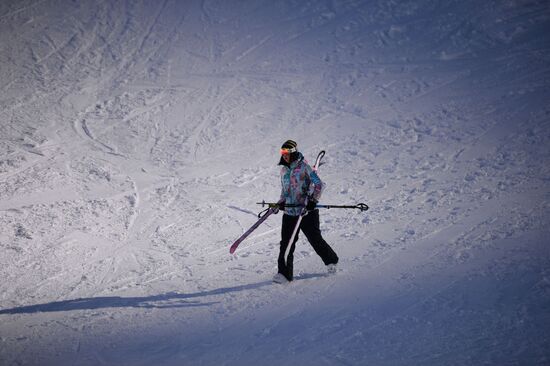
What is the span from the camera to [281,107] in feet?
38.3

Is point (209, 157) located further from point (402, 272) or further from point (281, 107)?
point (402, 272)

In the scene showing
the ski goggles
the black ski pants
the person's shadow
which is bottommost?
the person's shadow

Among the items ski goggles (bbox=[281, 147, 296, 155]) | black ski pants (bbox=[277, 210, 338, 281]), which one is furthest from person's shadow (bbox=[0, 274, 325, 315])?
ski goggles (bbox=[281, 147, 296, 155])

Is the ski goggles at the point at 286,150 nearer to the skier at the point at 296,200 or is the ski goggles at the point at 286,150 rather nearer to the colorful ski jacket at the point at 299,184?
the skier at the point at 296,200

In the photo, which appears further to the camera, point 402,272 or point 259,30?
point 259,30

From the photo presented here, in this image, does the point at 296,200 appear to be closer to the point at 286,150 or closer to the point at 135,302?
the point at 286,150

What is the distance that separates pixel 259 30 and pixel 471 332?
471 inches

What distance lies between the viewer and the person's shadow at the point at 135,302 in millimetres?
5895

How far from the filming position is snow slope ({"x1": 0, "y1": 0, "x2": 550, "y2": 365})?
4.98m

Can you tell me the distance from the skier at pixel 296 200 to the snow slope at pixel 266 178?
252 millimetres

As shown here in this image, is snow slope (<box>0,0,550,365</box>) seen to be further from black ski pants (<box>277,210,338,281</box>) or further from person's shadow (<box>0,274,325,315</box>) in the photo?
black ski pants (<box>277,210,338,281</box>)

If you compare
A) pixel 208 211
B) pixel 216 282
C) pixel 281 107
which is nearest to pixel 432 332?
pixel 216 282

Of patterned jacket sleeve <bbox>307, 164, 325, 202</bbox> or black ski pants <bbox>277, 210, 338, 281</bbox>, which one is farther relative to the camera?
black ski pants <bbox>277, 210, 338, 281</bbox>

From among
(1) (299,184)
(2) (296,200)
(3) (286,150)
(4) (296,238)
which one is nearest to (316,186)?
(1) (299,184)
